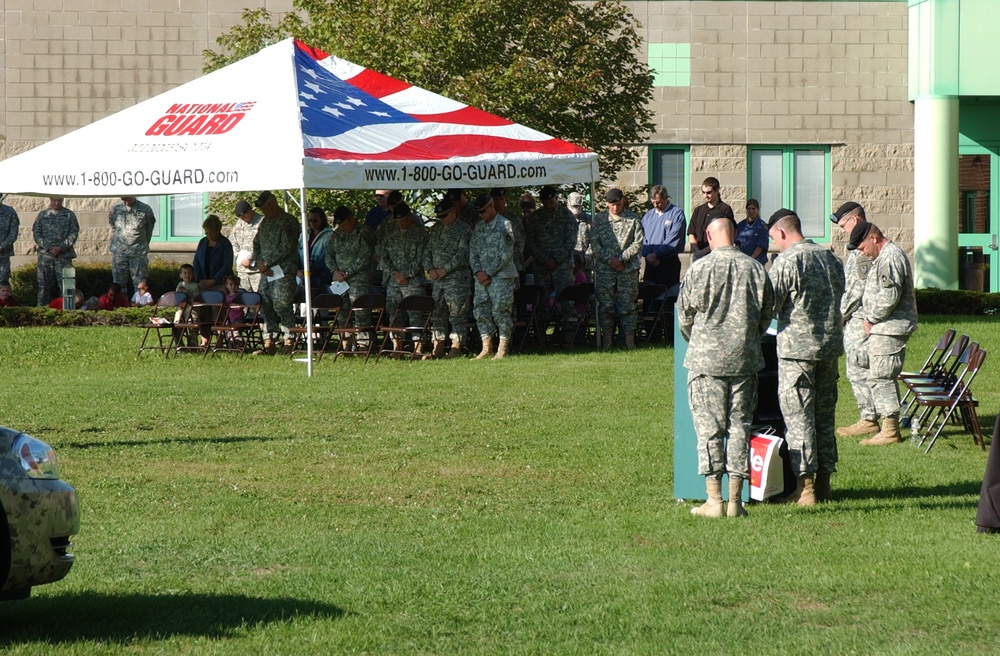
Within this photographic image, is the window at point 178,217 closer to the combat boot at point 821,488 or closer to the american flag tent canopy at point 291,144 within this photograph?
the american flag tent canopy at point 291,144

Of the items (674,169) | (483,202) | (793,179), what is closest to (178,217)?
(674,169)

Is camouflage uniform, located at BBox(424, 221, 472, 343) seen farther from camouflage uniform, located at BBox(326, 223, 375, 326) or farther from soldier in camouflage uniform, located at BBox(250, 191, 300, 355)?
soldier in camouflage uniform, located at BBox(250, 191, 300, 355)

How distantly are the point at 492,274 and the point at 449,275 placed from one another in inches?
25.1

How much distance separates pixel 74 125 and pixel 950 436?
2149cm

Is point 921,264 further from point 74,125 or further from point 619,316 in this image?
point 74,125

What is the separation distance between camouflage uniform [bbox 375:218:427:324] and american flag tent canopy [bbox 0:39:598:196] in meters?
1.36

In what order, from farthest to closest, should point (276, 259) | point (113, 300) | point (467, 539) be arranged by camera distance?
point (113, 300), point (276, 259), point (467, 539)

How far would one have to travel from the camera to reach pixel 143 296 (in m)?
24.7

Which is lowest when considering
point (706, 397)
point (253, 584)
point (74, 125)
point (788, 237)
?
point (253, 584)

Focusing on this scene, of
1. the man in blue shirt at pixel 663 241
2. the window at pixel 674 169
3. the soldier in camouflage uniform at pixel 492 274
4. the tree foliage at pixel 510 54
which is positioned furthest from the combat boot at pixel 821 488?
the window at pixel 674 169

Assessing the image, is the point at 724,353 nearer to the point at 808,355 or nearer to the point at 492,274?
the point at 808,355

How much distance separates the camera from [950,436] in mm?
12602

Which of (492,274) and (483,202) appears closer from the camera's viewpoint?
(492,274)

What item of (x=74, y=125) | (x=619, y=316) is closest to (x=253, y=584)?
(x=619, y=316)
